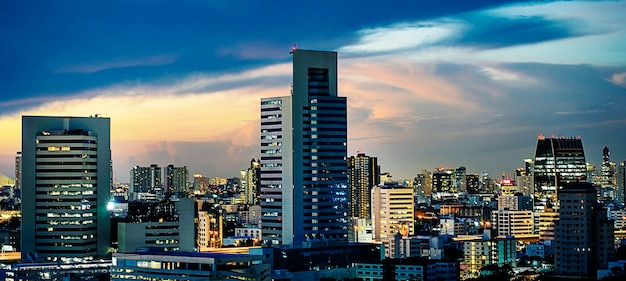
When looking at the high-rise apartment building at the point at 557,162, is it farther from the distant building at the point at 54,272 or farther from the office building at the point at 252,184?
the distant building at the point at 54,272

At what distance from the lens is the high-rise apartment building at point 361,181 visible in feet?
261

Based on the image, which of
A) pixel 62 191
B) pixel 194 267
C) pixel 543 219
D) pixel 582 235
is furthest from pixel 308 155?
pixel 543 219

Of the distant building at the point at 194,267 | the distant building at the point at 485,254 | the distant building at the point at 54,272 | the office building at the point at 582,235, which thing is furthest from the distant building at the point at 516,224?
the distant building at the point at 194,267

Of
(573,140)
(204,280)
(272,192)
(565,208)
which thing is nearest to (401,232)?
(272,192)

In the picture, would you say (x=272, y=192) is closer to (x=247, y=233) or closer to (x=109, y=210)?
(x=109, y=210)

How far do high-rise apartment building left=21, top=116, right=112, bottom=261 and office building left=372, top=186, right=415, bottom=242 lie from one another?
20.8m

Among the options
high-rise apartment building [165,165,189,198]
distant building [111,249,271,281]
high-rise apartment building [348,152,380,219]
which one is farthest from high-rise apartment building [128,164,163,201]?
distant building [111,249,271,281]

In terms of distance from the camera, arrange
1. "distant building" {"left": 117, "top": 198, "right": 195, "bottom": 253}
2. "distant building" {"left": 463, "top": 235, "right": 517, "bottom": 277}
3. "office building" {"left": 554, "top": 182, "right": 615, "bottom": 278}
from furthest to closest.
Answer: "distant building" {"left": 463, "top": 235, "right": 517, "bottom": 277}
"office building" {"left": 554, "top": 182, "right": 615, "bottom": 278}
"distant building" {"left": 117, "top": 198, "right": 195, "bottom": 253}

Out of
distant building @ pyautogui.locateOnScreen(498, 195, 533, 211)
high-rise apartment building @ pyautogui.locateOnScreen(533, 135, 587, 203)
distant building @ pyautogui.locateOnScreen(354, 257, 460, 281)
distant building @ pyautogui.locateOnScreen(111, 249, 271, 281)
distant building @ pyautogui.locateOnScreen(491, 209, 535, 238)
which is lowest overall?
distant building @ pyautogui.locateOnScreen(354, 257, 460, 281)

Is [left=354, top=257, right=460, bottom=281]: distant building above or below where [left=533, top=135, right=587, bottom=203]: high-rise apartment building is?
below

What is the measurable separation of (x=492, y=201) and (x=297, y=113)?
46980mm

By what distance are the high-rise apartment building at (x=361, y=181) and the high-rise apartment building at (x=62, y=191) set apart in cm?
2982

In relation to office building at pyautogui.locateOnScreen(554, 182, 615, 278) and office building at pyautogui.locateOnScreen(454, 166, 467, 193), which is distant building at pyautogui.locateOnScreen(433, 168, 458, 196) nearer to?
office building at pyautogui.locateOnScreen(454, 166, 467, 193)

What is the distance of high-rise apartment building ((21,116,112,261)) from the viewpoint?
1935 inches
